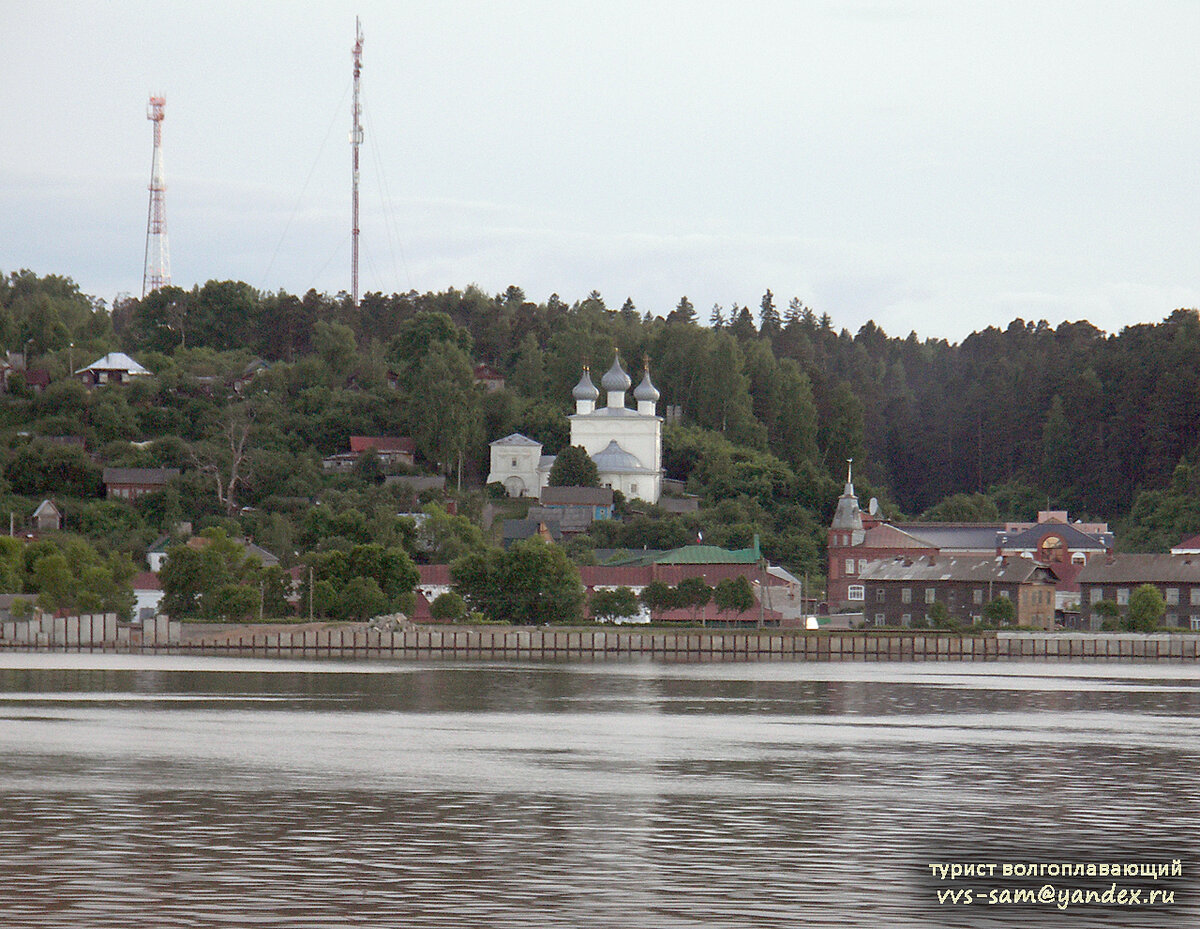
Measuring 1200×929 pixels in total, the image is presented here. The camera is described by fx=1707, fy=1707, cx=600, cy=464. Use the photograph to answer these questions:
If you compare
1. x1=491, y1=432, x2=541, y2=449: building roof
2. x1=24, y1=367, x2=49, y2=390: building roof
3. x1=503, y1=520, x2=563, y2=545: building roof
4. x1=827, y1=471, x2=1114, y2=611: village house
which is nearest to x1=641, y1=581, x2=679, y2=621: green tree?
x1=827, y1=471, x2=1114, y2=611: village house

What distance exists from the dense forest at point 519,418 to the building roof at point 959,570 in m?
14.3

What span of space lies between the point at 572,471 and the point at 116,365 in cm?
3961

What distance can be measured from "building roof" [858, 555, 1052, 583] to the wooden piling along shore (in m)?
7.65

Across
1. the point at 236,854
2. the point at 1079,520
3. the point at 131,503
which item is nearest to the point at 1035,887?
the point at 236,854

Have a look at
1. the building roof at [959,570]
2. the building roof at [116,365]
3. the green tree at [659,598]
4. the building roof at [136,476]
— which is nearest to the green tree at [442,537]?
the green tree at [659,598]

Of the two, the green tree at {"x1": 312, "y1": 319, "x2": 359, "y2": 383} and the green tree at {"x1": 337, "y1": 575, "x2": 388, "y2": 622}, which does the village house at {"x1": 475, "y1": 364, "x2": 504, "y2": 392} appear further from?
the green tree at {"x1": 337, "y1": 575, "x2": 388, "y2": 622}

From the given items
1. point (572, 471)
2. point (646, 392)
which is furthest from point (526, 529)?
point (646, 392)

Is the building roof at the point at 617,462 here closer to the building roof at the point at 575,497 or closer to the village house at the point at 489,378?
the building roof at the point at 575,497

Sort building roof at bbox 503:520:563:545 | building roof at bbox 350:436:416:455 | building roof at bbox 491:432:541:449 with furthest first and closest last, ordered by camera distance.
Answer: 1. building roof at bbox 491:432:541:449
2. building roof at bbox 350:436:416:455
3. building roof at bbox 503:520:563:545

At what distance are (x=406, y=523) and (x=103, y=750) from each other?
67711mm

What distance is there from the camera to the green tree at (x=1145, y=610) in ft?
290

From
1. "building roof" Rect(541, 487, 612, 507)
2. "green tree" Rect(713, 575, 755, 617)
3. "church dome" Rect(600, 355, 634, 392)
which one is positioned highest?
"church dome" Rect(600, 355, 634, 392)

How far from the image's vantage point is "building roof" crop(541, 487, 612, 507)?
117375 millimetres

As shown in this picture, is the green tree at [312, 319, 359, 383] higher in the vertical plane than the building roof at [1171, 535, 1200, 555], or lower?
higher
